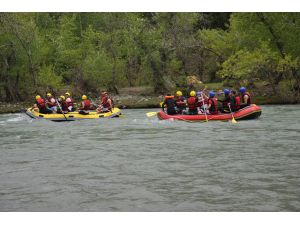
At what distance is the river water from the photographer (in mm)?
8656

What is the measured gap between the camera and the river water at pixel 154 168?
28.4ft

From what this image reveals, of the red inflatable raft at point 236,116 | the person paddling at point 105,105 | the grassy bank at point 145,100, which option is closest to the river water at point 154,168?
the red inflatable raft at point 236,116

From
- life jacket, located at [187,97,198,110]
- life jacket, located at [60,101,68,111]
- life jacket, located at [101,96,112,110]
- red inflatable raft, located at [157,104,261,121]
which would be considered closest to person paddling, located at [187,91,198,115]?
life jacket, located at [187,97,198,110]

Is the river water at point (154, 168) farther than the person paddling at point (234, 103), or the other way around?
the person paddling at point (234, 103)

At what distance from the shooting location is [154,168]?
11.5 meters

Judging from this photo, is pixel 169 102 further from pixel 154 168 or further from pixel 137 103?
pixel 137 103

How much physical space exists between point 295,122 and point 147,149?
25.2 feet

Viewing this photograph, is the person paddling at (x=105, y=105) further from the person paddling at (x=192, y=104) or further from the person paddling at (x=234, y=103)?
the person paddling at (x=234, y=103)

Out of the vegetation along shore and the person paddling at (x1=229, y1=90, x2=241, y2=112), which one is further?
the vegetation along shore

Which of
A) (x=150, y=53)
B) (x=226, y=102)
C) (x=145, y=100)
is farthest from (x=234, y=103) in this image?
(x=150, y=53)

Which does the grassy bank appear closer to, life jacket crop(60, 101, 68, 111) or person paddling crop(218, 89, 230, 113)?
life jacket crop(60, 101, 68, 111)

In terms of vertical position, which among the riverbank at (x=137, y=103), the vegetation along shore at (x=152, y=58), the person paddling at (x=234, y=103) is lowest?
the riverbank at (x=137, y=103)

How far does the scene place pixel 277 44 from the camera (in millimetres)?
31234
